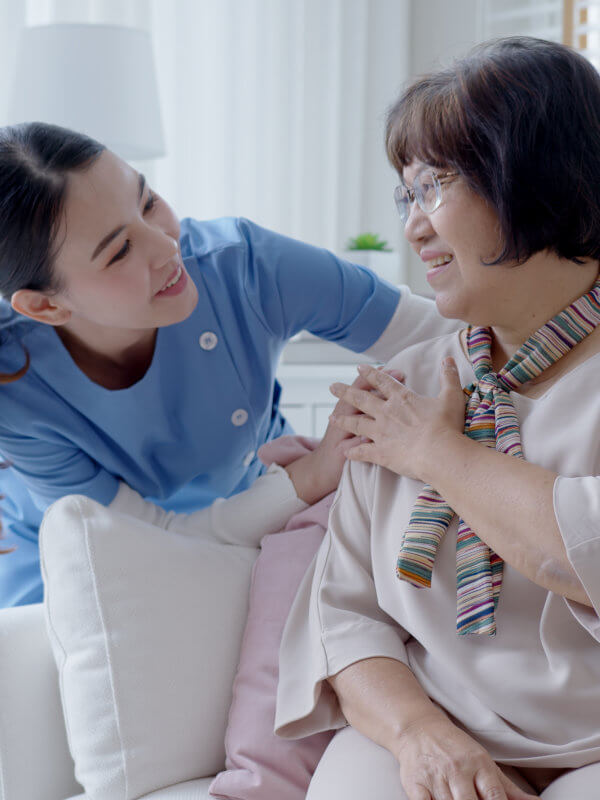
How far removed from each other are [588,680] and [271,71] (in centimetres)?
286

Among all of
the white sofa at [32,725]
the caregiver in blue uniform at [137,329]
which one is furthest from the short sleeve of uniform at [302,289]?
the white sofa at [32,725]

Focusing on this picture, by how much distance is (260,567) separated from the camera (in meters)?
1.35

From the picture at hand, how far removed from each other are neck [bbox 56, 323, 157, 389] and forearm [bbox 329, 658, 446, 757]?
69 cm

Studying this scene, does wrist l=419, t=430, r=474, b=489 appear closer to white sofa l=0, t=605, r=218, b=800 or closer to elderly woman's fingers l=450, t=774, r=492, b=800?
elderly woman's fingers l=450, t=774, r=492, b=800

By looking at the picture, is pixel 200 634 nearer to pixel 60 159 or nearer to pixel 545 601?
pixel 545 601

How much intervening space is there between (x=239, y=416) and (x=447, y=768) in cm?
78

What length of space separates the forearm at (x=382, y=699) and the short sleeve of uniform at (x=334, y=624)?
16 millimetres

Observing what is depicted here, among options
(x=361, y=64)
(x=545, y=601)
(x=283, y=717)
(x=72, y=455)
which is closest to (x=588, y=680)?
(x=545, y=601)

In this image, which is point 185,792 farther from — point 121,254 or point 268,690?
point 121,254

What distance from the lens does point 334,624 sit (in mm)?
1168

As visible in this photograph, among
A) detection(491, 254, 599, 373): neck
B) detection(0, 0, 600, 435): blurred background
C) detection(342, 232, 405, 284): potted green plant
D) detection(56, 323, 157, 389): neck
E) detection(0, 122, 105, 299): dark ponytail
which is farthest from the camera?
detection(0, 0, 600, 435): blurred background

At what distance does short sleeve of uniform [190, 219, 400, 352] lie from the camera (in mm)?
1546

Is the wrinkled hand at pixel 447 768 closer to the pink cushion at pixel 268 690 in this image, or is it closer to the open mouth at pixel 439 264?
the pink cushion at pixel 268 690

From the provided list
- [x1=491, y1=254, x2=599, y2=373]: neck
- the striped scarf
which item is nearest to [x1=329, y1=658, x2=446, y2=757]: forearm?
the striped scarf
